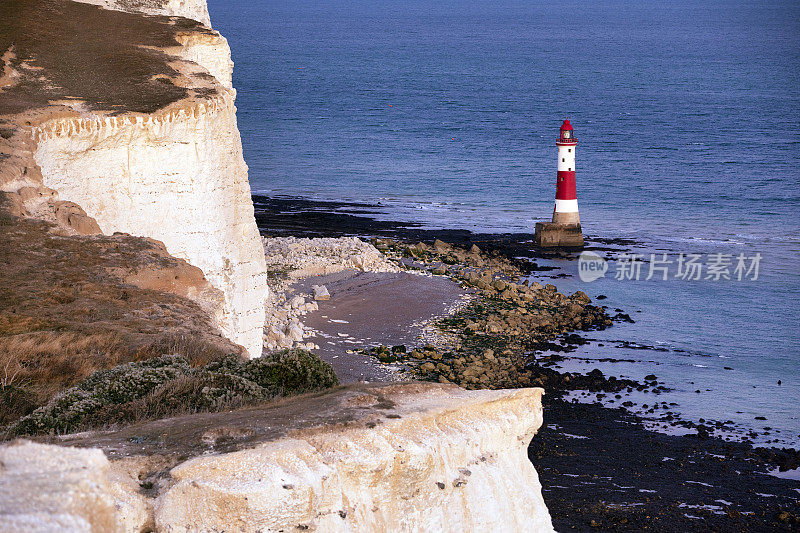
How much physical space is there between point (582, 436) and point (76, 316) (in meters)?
12.4

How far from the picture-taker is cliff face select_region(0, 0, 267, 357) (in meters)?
12.5

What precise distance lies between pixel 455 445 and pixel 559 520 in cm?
988

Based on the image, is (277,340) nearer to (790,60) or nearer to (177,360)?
(177,360)

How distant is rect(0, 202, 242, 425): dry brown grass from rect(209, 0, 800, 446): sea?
550 inches

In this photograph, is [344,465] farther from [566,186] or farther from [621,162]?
[621,162]

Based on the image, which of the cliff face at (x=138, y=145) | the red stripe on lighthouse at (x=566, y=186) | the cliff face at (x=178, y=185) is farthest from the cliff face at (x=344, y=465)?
the red stripe on lighthouse at (x=566, y=186)

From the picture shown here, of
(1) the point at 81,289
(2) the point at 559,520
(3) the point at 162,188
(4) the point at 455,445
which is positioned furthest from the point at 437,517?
(2) the point at 559,520

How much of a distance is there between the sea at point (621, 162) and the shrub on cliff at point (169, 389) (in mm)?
14170

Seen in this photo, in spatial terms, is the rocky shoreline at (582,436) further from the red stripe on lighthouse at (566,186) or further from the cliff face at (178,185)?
the red stripe on lighthouse at (566,186)

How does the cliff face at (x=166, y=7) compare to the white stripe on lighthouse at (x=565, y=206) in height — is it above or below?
above

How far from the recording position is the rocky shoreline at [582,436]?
1580 centimetres

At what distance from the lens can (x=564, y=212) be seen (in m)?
42.1

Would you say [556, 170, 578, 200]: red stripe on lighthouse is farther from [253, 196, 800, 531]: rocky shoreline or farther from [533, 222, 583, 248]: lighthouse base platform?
[253, 196, 800, 531]: rocky shoreline

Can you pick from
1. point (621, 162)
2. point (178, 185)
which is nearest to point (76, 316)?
point (178, 185)
